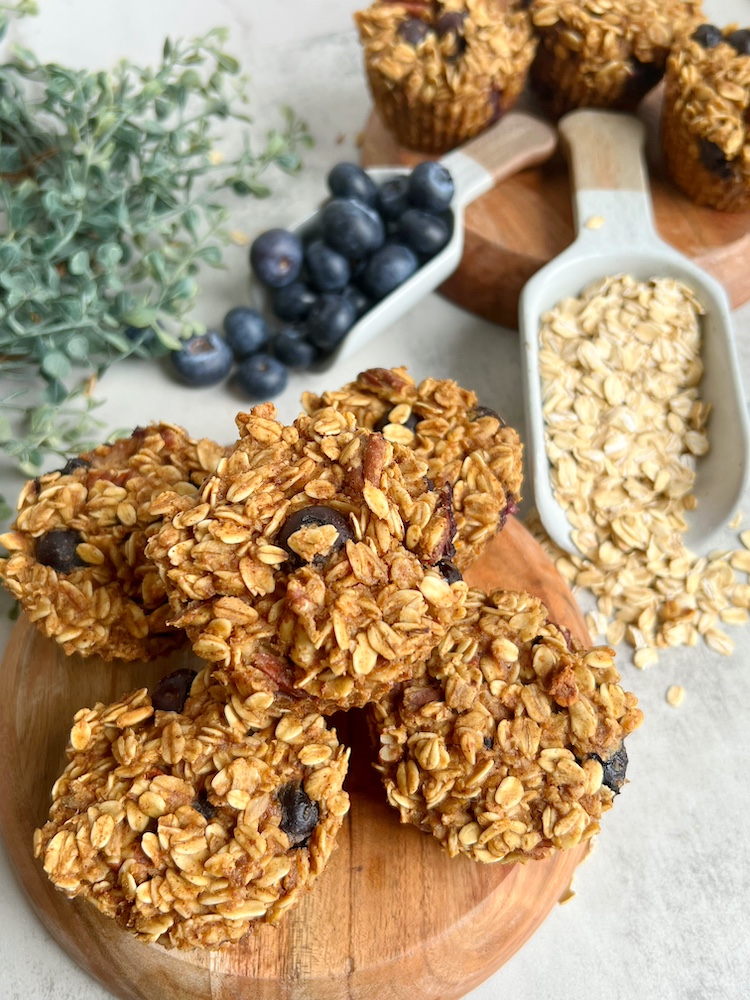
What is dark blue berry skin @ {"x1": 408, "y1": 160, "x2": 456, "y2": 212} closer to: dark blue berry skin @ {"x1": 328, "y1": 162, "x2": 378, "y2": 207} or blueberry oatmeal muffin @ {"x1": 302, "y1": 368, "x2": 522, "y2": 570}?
dark blue berry skin @ {"x1": 328, "y1": 162, "x2": 378, "y2": 207}

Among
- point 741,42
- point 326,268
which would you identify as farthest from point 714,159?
point 326,268

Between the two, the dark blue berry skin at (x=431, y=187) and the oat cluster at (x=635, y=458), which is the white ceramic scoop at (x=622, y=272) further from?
the dark blue berry skin at (x=431, y=187)

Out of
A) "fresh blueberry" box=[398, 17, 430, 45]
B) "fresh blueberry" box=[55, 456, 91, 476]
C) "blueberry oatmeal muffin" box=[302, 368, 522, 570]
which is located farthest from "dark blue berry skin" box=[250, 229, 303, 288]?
"fresh blueberry" box=[55, 456, 91, 476]

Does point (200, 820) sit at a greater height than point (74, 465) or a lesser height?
lesser

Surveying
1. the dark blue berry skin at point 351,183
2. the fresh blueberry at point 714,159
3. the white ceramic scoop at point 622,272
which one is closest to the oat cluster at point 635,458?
the white ceramic scoop at point 622,272

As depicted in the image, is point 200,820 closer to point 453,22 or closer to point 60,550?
point 60,550
